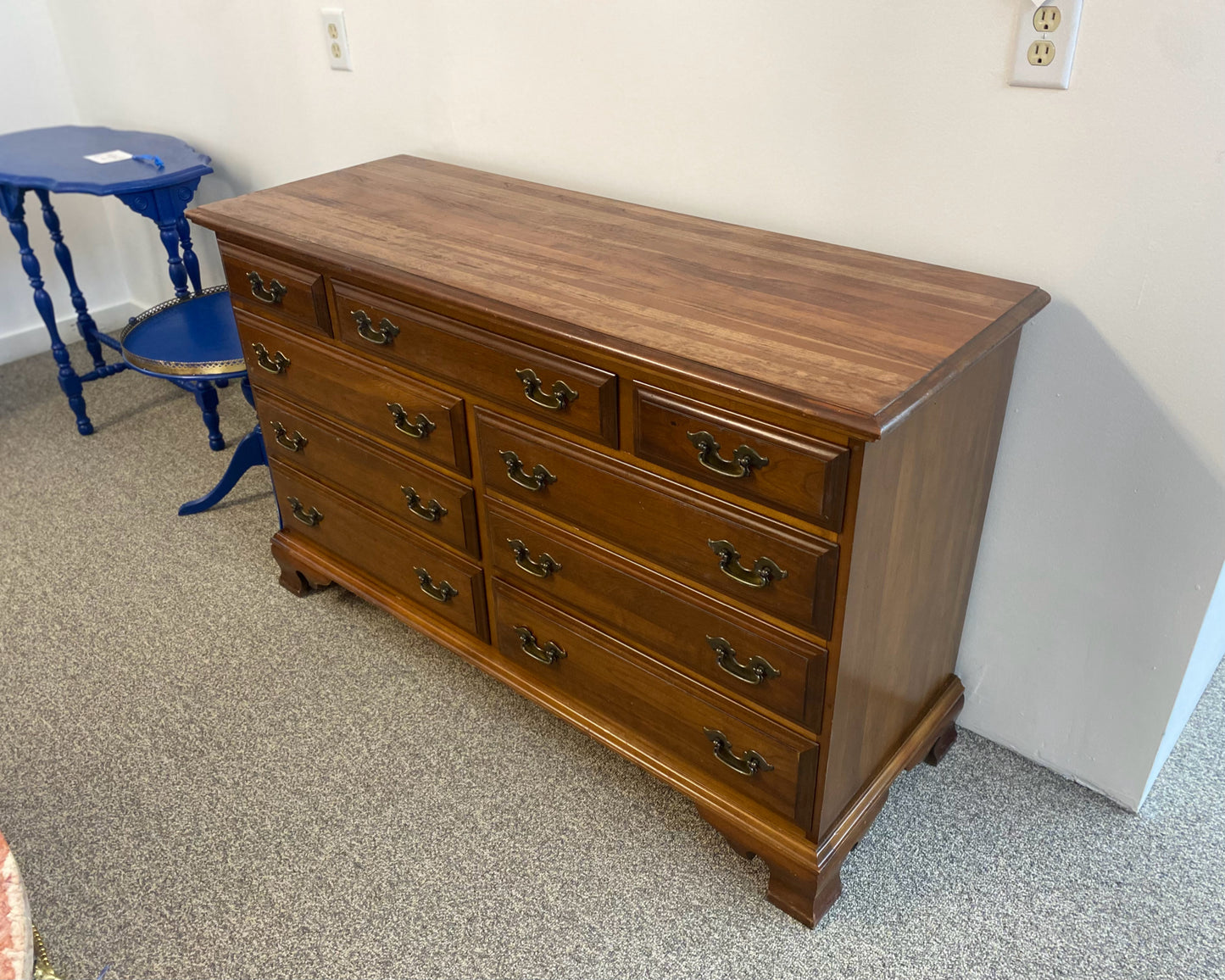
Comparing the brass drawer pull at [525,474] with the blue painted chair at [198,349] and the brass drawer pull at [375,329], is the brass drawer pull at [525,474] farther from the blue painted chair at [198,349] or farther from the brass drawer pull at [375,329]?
the blue painted chair at [198,349]

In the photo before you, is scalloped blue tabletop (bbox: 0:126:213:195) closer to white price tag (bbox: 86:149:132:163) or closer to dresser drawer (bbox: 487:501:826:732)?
white price tag (bbox: 86:149:132:163)

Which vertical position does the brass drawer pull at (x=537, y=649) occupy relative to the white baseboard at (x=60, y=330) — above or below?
above

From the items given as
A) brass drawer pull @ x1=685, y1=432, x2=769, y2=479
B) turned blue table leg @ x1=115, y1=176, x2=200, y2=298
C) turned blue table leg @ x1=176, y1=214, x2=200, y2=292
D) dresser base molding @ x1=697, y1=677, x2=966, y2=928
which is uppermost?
brass drawer pull @ x1=685, y1=432, x2=769, y2=479

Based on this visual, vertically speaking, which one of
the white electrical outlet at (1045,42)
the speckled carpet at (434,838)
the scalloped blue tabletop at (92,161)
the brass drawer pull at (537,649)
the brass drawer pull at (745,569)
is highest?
the white electrical outlet at (1045,42)

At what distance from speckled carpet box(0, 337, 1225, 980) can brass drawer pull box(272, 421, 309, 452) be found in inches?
15.8

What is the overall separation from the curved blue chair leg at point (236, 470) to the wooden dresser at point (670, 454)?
59cm

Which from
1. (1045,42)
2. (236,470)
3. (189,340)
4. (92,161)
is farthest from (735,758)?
(92,161)

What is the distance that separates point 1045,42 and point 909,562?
0.72 metres

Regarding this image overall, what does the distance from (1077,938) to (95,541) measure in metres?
2.29

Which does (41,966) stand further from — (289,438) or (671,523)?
(289,438)

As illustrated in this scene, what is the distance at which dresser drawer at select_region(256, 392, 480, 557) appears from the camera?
1.78 metres

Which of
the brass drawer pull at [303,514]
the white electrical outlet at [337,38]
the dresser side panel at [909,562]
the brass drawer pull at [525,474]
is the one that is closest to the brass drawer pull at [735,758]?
the dresser side panel at [909,562]

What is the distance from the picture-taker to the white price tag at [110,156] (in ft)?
9.04

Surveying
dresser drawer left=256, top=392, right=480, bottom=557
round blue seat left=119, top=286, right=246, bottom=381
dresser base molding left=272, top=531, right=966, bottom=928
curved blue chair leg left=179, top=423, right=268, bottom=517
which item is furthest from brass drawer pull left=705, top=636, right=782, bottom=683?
curved blue chair leg left=179, top=423, right=268, bottom=517
